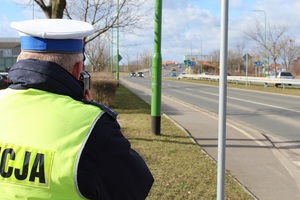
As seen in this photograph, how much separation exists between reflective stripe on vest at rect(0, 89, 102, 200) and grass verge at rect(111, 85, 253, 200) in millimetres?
3422

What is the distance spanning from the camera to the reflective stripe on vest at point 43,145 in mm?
1353

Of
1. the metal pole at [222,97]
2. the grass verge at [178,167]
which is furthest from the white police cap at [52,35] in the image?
the grass verge at [178,167]

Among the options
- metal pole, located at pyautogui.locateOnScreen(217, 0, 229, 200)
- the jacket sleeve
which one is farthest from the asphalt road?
Result: the jacket sleeve

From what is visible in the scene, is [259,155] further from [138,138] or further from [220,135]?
[220,135]

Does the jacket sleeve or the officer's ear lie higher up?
the officer's ear

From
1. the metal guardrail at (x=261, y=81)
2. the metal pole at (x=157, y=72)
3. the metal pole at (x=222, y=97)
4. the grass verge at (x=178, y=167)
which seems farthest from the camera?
the metal guardrail at (x=261, y=81)

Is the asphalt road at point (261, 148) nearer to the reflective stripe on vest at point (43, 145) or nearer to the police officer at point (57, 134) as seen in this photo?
the police officer at point (57, 134)

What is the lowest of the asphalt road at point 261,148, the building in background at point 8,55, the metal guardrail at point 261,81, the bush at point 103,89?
the asphalt road at point 261,148

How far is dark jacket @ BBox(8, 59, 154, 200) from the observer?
137cm

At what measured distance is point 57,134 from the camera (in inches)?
54.8

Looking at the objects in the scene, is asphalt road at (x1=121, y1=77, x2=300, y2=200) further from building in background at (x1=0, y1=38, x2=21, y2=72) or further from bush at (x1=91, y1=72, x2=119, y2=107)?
building in background at (x1=0, y1=38, x2=21, y2=72)

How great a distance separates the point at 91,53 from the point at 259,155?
2635cm

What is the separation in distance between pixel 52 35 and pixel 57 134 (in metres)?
0.40

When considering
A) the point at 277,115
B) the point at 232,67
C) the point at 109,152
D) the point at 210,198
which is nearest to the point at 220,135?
the point at 210,198
